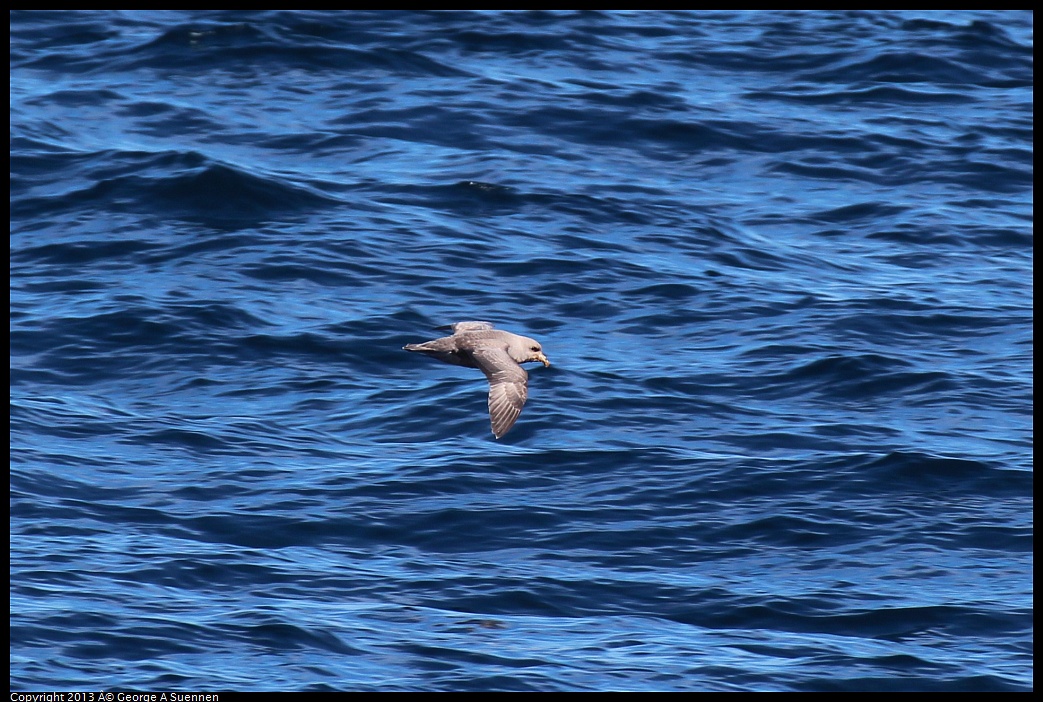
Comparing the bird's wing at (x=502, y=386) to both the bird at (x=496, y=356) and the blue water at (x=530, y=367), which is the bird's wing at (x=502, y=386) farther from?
the blue water at (x=530, y=367)

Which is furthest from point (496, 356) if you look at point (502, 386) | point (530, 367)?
point (530, 367)

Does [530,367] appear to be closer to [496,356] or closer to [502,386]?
[496,356]

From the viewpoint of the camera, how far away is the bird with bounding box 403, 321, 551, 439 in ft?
33.7

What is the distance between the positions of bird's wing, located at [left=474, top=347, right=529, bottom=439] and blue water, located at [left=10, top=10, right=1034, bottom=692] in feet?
5.02

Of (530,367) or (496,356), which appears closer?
(496,356)

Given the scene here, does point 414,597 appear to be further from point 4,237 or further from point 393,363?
point 4,237

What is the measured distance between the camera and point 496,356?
10.7 metres

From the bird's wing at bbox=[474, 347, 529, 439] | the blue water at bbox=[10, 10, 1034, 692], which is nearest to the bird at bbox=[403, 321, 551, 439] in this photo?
the bird's wing at bbox=[474, 347, 529, 439]

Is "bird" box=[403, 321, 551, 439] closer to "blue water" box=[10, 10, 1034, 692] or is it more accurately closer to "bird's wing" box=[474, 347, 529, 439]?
"bird's wing" box=[474, 347, 529, 439]

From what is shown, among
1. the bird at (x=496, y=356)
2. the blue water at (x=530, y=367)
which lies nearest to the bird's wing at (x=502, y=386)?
the bird at (x=496, y=356)

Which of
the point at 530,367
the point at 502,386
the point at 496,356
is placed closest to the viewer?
the point at 502,386

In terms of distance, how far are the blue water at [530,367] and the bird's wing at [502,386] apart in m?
1.53

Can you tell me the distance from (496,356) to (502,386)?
1.25ft

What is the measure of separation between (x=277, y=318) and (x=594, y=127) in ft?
18.6
